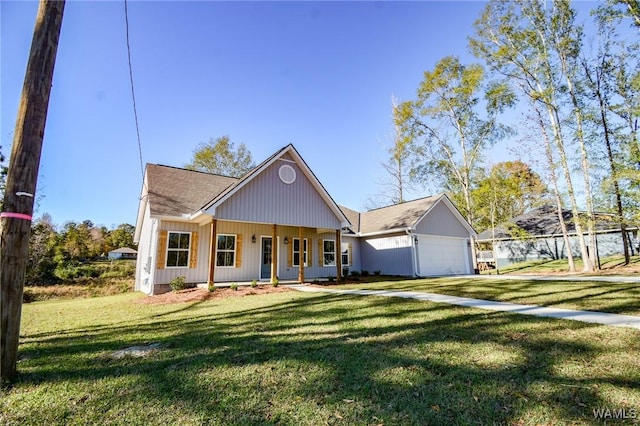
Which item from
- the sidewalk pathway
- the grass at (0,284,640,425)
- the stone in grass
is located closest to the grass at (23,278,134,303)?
the grass at (0,284,640,425)

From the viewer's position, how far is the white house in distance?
448 inches

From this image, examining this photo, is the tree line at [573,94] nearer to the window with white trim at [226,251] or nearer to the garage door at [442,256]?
the garage door at [442,256]

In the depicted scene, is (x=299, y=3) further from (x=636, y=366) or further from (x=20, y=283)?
(x=636, y=366)

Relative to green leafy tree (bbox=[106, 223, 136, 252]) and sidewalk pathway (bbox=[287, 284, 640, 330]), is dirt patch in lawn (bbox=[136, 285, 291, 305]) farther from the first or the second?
green leafy tree (bbox=[106, 223, 136, 252])

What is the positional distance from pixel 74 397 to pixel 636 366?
567 centimetres

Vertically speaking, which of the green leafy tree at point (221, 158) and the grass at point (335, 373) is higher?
the green leafy tree at point (221, 158)

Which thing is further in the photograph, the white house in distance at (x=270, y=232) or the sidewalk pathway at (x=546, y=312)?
the white house in distance at (x=270, y=232)

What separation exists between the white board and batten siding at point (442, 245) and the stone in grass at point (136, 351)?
14.2 metres

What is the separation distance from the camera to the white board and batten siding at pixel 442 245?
16750mm

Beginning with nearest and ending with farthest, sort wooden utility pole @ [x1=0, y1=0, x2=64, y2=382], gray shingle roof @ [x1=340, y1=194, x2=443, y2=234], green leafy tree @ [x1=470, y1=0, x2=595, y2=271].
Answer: wooden utility pole @ [x1=0, y1=0, x2=64, y2=382], green leafy tree @ [x1=470, y1=0, x2=595, y2=271], gray shingle roof @ [x1=340, y1=194, x2=443, y2=234]

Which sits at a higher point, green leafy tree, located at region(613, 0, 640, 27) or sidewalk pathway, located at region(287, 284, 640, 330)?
green leafy tree, located at region(613, 0, 640, 27)

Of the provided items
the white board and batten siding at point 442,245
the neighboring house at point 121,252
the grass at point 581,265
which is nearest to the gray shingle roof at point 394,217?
the white board and batten siding at point 442,245

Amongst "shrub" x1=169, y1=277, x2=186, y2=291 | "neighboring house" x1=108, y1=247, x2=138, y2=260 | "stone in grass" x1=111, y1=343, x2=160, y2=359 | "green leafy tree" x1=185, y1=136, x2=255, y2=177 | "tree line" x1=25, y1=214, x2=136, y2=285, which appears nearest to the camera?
"stone in grass" x1=111, y1=343, x2=160, y2=359

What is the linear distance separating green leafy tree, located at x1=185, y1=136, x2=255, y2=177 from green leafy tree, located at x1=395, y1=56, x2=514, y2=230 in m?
15.0
